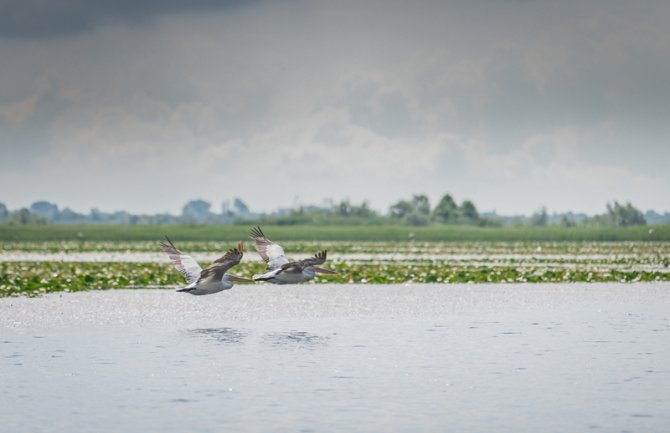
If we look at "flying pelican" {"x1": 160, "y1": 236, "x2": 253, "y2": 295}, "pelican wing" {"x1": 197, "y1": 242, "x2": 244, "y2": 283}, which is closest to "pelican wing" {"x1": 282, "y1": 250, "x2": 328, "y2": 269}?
"flying pelican" {"x1": 160, "y1": 236, "x2": 253, "y2": 295}

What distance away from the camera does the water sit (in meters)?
12.7

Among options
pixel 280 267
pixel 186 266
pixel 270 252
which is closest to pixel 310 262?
pixel 280 267

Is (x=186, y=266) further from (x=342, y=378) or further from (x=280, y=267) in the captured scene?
(x=342, y=378)

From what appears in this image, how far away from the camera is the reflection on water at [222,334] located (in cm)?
1930

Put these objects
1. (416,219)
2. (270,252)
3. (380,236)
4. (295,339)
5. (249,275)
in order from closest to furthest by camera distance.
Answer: (295,339) → (270,252) → (249,275) → (380,236) → (416,219)

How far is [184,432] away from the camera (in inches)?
470

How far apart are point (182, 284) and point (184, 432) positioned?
20124 millimetres

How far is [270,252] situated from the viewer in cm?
2188

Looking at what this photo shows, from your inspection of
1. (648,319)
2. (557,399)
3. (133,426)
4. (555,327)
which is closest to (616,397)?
(557,399)

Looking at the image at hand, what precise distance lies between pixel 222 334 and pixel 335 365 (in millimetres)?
4313

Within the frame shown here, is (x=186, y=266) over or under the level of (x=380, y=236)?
under

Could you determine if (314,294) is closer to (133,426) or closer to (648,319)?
(648,319)

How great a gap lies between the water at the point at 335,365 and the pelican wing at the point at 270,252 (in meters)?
1.21

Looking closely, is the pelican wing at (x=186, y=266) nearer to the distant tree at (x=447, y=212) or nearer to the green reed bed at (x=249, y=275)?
the green reed bed at (x=249, y=275)
